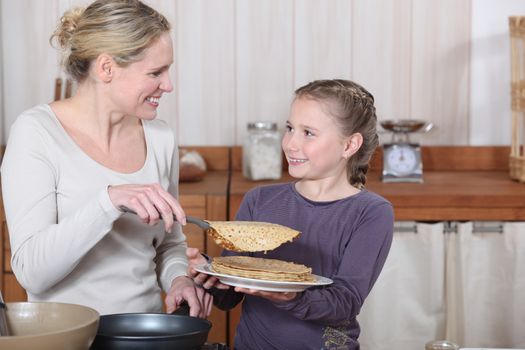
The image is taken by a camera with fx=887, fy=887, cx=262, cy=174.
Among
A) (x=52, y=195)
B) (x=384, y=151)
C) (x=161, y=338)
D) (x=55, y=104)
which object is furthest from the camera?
(x=384, y=151)

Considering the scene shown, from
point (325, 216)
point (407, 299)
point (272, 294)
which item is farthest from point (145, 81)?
point (407, 299)

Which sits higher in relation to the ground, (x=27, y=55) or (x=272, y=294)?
(x=27, y=55)

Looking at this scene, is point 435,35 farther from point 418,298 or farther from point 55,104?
point 55,104

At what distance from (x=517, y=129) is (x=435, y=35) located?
0.50 meters

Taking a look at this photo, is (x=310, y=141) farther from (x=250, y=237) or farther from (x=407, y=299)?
(x=407, y=299)

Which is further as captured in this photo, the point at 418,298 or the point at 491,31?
the point at 491,31

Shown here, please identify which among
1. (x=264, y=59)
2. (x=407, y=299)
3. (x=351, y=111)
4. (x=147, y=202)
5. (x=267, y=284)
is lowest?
(x=407, y=299)

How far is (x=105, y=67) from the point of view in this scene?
6.07ft

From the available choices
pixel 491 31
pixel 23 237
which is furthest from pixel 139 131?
pixel 491 31

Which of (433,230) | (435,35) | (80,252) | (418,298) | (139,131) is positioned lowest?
(418,298)

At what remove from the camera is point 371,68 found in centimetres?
344

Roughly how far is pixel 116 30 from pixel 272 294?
65 centimetres

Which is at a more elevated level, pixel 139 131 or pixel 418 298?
pixel 139 131

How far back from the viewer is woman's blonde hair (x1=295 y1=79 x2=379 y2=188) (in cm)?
188
